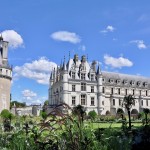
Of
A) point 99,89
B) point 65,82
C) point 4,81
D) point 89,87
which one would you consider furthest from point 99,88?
point 4,81

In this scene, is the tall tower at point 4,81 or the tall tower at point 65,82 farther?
Result: the tall tower at point 65,82

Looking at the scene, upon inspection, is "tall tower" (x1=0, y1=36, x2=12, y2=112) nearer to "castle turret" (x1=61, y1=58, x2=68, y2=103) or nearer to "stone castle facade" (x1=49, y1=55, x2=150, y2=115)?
"stone castle facade" (x1=49, y1=55, x2=150, y2=115)

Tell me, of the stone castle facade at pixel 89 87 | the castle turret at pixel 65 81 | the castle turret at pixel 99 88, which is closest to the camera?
the castle turret at pixel 65 81

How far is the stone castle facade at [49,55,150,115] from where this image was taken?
55906 mm

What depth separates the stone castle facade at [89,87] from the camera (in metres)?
55.9

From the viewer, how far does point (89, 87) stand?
5809cm

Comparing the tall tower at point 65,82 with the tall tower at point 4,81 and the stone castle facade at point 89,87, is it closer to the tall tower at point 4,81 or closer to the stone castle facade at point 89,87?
the stone castle facade at point 89,87

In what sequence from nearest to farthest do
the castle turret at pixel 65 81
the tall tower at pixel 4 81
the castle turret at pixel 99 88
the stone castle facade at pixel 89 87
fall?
the tall tower at pixel 4 81 < the castle turret at pixel 65 81 < the stone castle facade at pixel 89 87 < the castle turret at pixel 99 88

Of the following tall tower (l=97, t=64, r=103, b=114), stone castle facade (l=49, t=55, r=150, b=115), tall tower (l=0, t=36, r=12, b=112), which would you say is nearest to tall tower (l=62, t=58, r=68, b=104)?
stone castle facade (l=49, t=55, r=150, b=115)

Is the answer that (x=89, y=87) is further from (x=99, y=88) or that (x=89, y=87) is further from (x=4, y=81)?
(x=4, y=81)

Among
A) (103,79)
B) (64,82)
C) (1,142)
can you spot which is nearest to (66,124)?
(1,142)

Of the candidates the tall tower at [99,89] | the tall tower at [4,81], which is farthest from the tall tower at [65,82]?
the tall tower at [4,81]

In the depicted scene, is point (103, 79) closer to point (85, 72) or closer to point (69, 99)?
point (85, 72)

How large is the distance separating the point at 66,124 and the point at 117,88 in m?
61.5
